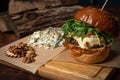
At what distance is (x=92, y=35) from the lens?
4.04 feet

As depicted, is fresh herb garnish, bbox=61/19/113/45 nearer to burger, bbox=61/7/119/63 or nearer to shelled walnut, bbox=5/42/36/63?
burger, bbox=61/7/119/63

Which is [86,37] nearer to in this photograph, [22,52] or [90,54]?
[90,54]

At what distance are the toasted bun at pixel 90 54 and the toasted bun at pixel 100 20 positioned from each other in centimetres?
9

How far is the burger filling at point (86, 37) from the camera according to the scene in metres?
1.23

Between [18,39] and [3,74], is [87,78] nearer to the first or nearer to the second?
[3,74]

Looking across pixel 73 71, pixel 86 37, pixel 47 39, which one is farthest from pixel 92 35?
pixel 47 39

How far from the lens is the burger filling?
1.23 metres

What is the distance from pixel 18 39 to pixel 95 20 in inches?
25.3

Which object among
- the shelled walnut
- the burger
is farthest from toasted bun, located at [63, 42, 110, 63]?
the shelled walnut

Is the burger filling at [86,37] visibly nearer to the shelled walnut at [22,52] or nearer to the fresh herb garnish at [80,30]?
the fresh herb garnish at [80,30]

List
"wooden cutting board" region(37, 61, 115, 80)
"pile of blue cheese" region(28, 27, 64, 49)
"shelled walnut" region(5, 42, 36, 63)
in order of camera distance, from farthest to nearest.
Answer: "pile of blue cheese" region(28, 27, 64, 49) < "shelled walnut" region(5, 42, 36, 63) < "wooden cutting board" region(37, 61, 115, 80)

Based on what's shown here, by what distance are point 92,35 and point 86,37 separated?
3 centimetres

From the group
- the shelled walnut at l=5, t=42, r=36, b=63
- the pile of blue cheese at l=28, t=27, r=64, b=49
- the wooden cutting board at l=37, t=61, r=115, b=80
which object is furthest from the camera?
the pile of blue cheese at l=28, t=27, r=64, b=49

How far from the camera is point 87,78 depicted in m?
1.17
